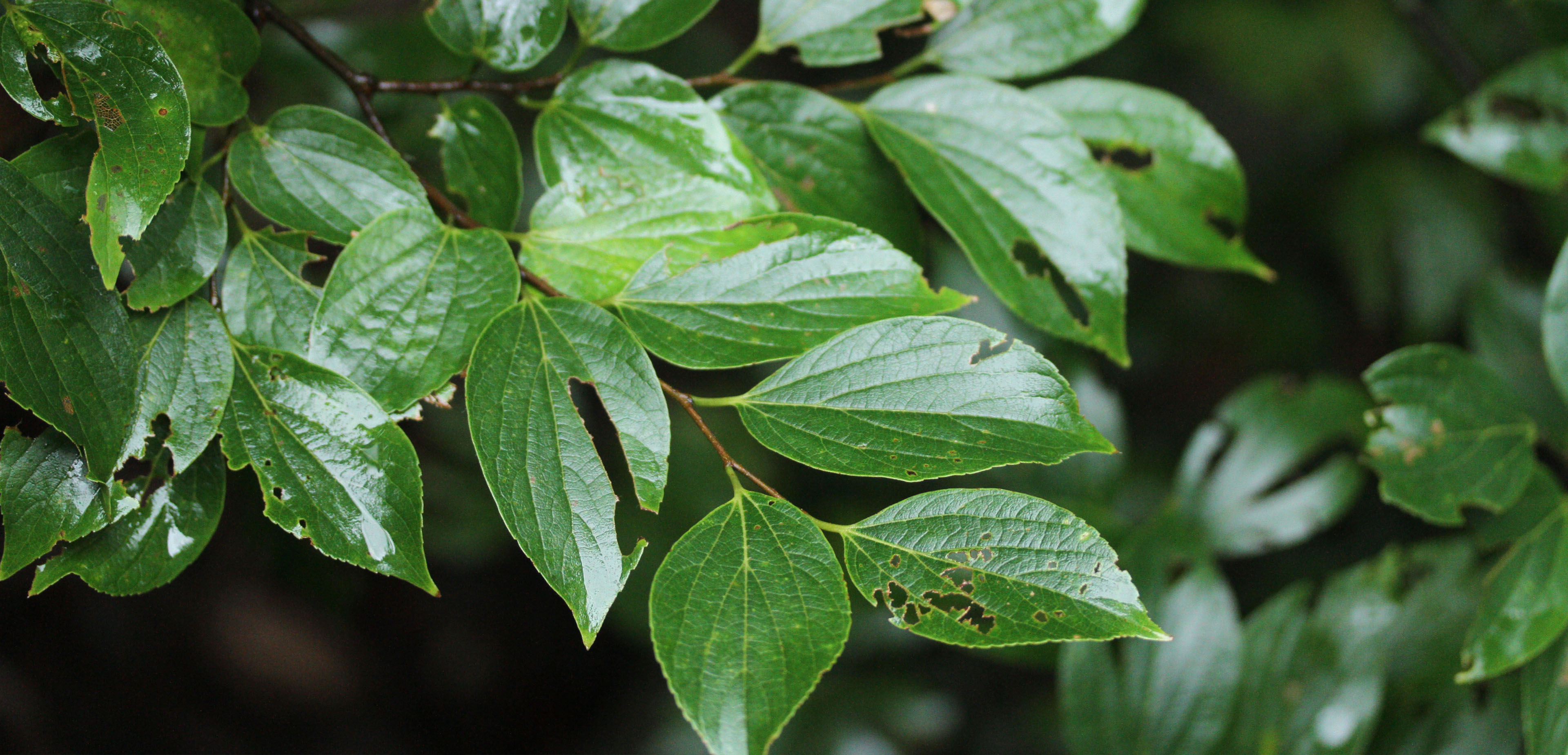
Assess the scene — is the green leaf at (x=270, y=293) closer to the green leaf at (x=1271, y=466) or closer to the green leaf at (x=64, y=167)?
the green leaf at (x=64, y=167)

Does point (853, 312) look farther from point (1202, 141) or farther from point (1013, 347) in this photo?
point (1202, 141)

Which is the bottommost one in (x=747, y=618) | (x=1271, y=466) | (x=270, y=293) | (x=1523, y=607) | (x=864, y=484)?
(x=864, y=484)

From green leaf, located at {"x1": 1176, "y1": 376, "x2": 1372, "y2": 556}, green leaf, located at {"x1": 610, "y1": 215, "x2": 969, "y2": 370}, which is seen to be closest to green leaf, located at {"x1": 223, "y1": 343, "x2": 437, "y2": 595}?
green leaf, located at {"x1": 610, "y1": 215, "x2": 969, "y2": 370}

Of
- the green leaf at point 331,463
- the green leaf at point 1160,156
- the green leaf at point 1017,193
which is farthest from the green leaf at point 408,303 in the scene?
the green leaf at point 1160,156

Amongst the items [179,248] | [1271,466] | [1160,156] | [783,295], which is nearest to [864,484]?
[1271,466]

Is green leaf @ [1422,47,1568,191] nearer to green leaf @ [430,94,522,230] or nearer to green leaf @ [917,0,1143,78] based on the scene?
green leaf @ [917,0,1143,78]

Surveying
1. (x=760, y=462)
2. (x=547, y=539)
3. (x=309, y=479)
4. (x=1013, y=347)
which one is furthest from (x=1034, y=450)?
(x=760, y=462)

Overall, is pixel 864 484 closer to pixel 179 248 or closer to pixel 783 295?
pixel 783 295
